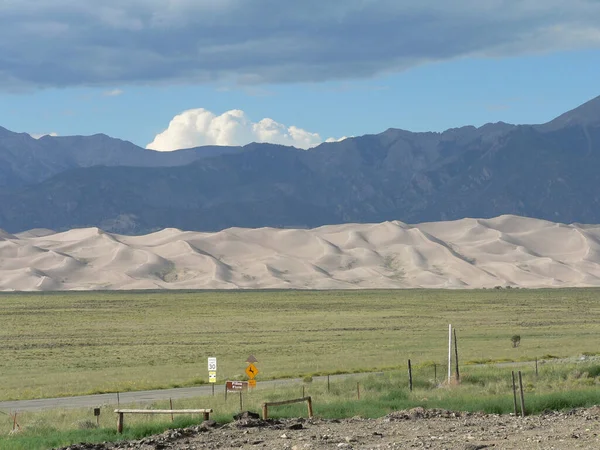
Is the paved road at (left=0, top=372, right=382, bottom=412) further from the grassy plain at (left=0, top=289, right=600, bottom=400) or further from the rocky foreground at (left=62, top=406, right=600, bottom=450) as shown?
the rocky foreground at (left=62, top=406, right=600, bottom=450)

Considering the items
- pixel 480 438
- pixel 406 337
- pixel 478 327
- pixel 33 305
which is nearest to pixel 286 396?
pixel 480 438

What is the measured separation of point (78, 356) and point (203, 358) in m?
7.97

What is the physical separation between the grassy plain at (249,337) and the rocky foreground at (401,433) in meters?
18.5

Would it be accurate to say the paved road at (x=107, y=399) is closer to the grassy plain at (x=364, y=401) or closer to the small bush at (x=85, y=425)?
the grassy plain at (x=364, y=401)

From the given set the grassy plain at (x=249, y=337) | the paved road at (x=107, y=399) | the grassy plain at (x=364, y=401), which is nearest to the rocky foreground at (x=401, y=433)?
the grassy plain at (x=364, y=401)

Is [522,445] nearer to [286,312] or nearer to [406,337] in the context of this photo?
[406,337]

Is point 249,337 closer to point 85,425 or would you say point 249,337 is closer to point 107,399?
point 107,399

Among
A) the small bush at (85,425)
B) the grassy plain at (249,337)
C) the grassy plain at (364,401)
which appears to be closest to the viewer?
the grassy plain at (364,401)

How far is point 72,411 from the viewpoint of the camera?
3138 cm

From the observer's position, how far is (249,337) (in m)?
76.1

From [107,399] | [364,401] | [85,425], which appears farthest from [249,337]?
[85,425]

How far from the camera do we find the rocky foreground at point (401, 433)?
19.5 meters

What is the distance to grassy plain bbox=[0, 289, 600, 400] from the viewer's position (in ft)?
162

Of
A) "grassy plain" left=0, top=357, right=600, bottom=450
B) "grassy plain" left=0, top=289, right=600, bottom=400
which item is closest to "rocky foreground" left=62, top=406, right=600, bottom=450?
"grassy plain" left=0, top=357, right=600, bottom=450
